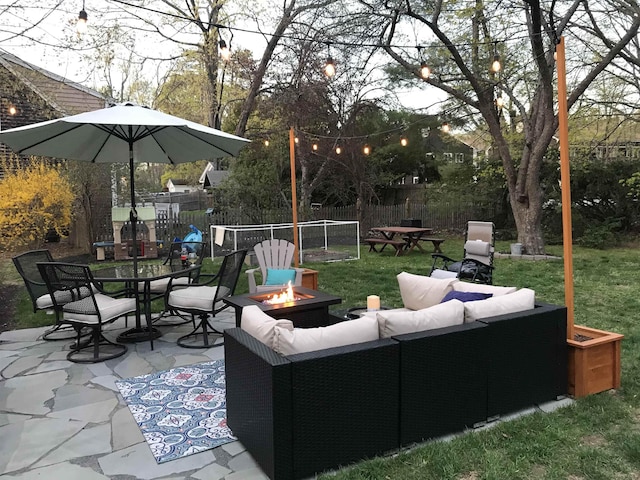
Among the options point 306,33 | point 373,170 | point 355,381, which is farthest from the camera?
point 373,170

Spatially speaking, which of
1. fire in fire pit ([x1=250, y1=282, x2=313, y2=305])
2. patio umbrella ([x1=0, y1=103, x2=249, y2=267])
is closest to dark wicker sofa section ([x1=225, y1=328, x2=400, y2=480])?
fire in fire pit ([x1=250, y1=282, x2=313, y2=305])

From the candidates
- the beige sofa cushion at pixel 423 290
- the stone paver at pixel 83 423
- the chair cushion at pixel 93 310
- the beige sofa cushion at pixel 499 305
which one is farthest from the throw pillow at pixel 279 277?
the beige sofa cushion at pixel 499 305

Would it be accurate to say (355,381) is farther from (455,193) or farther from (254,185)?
(455,193)

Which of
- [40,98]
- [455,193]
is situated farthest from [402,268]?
[40,98]

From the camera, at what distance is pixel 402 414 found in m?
2.55

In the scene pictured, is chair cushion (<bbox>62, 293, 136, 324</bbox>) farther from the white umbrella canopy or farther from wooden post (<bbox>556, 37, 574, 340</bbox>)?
wooden post (<bbox>556, 37, 574, 340</bbox>)

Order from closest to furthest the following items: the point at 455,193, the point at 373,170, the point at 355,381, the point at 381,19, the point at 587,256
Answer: the point at 355,381 → the point at 381,19 → the point at 587,256 → the point at 455,193 → the point at 373,170

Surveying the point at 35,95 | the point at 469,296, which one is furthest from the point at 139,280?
the point at 35,95

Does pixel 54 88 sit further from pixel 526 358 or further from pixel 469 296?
pixel 526 358

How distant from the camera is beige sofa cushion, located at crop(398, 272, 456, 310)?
12.1 feet

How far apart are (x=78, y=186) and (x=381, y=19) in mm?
7307

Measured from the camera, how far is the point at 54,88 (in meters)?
11.3

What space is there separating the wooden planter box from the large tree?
6714 mm

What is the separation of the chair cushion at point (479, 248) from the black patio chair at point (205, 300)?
146 inches
